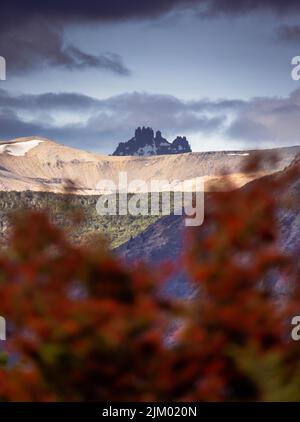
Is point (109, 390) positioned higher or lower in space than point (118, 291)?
lower

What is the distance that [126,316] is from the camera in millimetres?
8523

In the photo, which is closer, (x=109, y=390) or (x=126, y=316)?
(x=126, y=316)

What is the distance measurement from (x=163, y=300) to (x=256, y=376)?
3.65 ft

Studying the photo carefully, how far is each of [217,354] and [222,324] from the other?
11.9 inches

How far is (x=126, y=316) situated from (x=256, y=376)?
1416 mm

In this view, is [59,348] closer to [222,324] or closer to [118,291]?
[118,291]

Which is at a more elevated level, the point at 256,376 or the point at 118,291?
the point at 118,291

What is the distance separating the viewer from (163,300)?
29.3 feet

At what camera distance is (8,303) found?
8672mm

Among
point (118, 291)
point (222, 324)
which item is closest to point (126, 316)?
point (118, 291)
